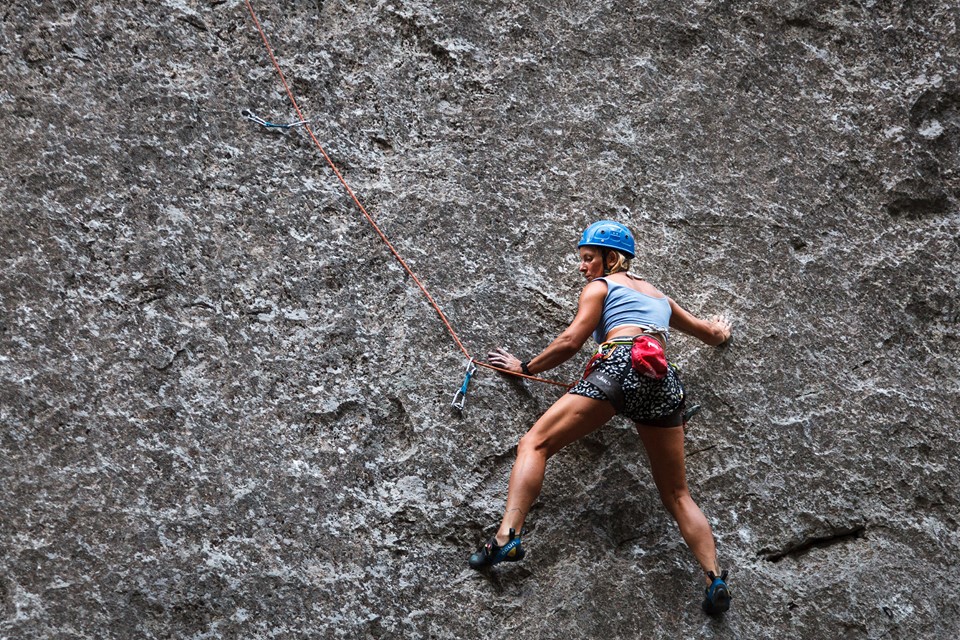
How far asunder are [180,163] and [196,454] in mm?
1289

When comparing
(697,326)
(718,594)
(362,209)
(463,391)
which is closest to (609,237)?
(697,326)

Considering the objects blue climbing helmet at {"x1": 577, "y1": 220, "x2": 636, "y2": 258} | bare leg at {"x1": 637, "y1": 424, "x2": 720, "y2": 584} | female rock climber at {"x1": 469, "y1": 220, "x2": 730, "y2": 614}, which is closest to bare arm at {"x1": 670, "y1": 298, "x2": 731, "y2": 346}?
female rock climber at {"x1": 469, "y1": 220, "x2": 730, "y2": 614}

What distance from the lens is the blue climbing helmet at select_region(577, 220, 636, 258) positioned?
12.1 ft

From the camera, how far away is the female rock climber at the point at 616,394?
11.4 ft

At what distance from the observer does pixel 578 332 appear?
3539 mm

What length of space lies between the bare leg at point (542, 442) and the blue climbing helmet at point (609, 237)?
68 cm

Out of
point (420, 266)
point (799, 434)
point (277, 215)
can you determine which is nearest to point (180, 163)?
point (277, 215)

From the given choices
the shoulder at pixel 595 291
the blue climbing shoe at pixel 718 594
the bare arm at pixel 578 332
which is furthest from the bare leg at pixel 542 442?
the blue climbing shoe at pixel 718 594

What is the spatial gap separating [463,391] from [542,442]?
453 millimetres

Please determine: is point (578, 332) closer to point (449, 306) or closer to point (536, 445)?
point (536, 445)

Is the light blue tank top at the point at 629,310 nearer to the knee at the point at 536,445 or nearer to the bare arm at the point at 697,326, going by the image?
the bare arm at the point at 697,326

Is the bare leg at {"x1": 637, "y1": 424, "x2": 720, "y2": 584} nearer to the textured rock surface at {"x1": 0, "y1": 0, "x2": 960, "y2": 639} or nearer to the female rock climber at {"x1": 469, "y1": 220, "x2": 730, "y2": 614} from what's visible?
the female rock climber at {"x1": 469, "y1": 220, "x2": 730, "y2": 614}

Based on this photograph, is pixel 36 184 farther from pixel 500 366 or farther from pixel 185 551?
pixel 500 366

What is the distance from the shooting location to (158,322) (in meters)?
3.64
